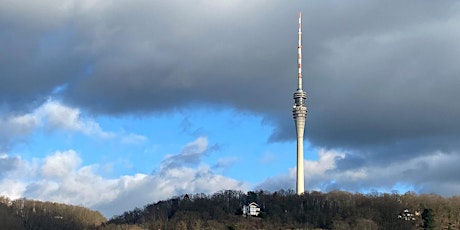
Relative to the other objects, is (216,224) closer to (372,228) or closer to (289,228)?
(289,228)

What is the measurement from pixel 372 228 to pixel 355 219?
8480 millimetres

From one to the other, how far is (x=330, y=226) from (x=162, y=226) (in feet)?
156

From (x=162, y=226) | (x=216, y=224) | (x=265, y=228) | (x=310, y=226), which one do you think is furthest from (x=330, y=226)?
(x=162, y=226)

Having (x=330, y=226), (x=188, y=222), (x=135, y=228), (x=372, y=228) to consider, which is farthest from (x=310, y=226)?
(x=135, y=228)

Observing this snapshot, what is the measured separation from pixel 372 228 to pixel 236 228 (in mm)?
36913

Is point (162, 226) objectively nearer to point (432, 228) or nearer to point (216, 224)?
point (216, 224)

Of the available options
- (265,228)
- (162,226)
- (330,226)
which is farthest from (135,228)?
(330,226)

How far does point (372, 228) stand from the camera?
618 ft

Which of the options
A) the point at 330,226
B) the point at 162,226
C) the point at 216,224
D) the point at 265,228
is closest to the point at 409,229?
the point at 330,226

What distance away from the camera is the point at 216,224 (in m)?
193

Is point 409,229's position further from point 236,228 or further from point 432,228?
point 236,228

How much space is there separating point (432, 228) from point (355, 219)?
22.0 meters

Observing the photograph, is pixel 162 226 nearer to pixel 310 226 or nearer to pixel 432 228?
pixel 310 226

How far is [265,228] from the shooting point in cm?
19938
